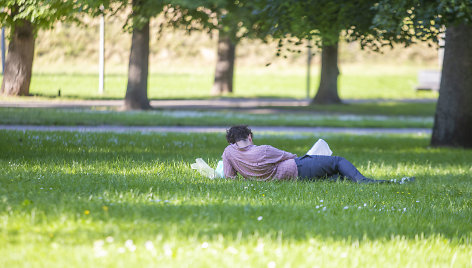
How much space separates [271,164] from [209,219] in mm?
2753

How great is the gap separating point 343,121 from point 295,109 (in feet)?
19.7

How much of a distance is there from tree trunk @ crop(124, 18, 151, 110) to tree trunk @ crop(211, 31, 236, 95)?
45.8 feet

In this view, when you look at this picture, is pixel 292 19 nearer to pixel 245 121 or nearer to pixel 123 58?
pixel 245 121

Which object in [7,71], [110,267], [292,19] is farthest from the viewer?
[7,71]

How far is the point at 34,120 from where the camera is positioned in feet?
57.8

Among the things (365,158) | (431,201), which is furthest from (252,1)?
Answer: (431,201)

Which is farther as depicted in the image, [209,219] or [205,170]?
[205,170]

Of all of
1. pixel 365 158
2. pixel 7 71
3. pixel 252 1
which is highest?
pixel 252 1

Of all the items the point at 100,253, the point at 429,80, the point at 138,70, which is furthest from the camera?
the point at 429,80

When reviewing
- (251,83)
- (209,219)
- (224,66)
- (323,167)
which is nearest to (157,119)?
(323,167)

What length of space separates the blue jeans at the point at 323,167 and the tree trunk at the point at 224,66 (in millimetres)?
29664

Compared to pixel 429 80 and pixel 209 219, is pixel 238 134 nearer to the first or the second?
pixel 209 219

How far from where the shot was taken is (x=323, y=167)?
321 inches

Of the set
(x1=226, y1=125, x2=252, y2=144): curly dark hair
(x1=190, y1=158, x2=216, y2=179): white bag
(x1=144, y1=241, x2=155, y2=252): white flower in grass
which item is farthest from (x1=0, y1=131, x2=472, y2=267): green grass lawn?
(x1=226, y1=125, x2=252, y2=144): curly dark hair
